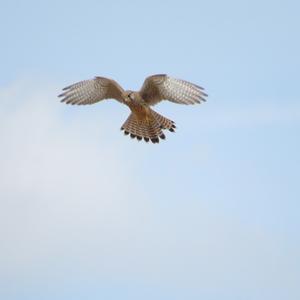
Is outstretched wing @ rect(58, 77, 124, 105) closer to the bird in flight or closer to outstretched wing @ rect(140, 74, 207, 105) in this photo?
the bird in flight

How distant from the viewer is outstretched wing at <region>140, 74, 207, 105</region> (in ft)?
65.7

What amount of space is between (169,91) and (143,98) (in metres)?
0.72

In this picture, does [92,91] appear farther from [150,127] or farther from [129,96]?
[150,127]

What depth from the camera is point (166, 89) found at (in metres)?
20.7

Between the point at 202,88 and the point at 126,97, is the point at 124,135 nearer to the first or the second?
the point at 126,97

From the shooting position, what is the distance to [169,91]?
20641 millimetres

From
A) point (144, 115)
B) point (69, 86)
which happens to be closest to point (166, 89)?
point (144, 115)

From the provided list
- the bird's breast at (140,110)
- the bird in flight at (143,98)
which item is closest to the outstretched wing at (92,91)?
the bird in flight at (143,98)

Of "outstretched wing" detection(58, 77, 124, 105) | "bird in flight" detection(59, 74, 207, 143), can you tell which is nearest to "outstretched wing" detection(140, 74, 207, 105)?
"bird in flight" detection(59, 74, 207, 143)

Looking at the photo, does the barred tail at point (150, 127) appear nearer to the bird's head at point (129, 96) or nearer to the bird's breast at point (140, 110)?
the bird's breast at point (140, 110)

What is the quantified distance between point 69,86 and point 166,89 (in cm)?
232

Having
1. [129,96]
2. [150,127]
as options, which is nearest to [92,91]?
[129,96]

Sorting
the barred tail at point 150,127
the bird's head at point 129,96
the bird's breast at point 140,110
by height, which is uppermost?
the bird's head at point 129,96

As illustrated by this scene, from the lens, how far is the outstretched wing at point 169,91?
20031mm
